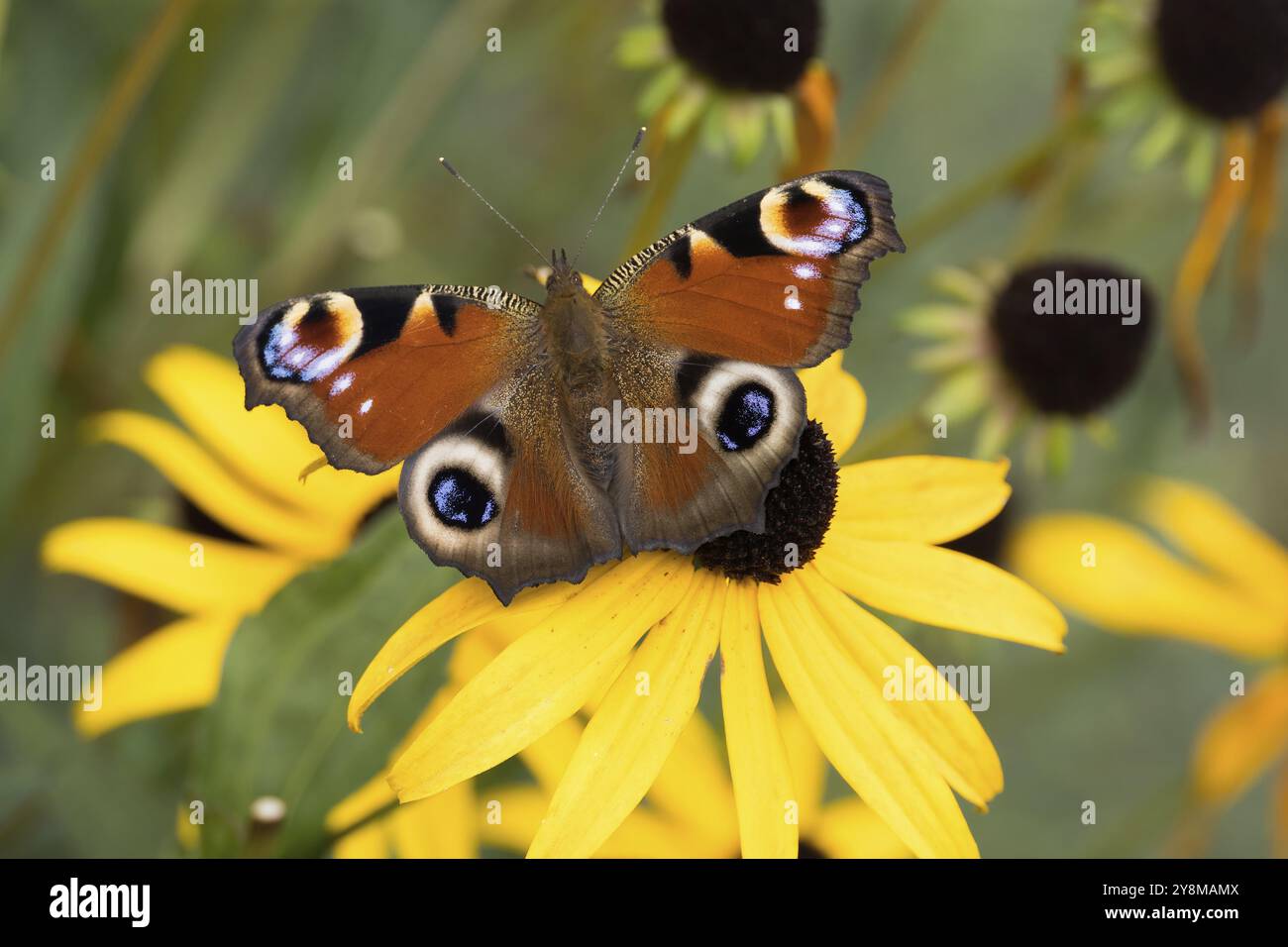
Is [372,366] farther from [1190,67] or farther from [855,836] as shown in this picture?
[1190,67]

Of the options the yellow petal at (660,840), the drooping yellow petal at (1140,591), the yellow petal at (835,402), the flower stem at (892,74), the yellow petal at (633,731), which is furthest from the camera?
the drooping yellow petal at (1140,591)

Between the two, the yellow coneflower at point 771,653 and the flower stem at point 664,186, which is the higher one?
the flower stem at point 664,186

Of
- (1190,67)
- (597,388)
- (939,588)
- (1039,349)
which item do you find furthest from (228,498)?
(1190,67)

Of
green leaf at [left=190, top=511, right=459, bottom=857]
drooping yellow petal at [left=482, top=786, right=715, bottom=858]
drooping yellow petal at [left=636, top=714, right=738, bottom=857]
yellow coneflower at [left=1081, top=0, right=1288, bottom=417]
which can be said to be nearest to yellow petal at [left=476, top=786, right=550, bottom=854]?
drooping yellow petal at [left=482, top=786, right=715, bottom=858]

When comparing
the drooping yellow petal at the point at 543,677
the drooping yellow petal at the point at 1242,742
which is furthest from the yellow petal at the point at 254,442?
the drooping yellow petal at the point at 1242,742

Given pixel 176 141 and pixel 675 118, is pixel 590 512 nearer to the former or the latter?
pixel 675 118

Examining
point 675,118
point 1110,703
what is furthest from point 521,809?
point 1110,703

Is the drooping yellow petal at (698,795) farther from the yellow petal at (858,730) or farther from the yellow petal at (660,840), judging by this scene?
the yellow petal at (858,730)
